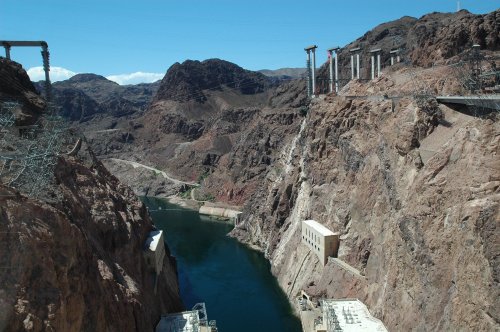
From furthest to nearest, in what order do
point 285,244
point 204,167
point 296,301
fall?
point 204,167 → point 285,244 → point 296,301

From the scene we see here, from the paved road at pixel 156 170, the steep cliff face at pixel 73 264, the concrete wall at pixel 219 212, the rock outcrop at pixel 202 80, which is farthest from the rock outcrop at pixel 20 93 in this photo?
the rock outcrop at pixel 202 80

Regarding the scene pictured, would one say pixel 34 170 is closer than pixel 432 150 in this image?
Yes

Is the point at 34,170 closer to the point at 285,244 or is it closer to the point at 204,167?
the point at 285,244

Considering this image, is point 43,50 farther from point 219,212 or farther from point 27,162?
point 219,212

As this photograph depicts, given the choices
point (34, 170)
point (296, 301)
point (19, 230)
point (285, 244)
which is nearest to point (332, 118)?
point (285, 244)

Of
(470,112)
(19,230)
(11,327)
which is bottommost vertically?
(11,327)

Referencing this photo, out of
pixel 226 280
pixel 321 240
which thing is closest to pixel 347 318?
pixel 321 240

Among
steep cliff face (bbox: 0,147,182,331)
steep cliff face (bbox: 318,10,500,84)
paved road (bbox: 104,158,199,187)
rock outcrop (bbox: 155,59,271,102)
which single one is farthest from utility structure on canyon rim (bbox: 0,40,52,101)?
rock outcrop (bbox: 155,59,271,102)
